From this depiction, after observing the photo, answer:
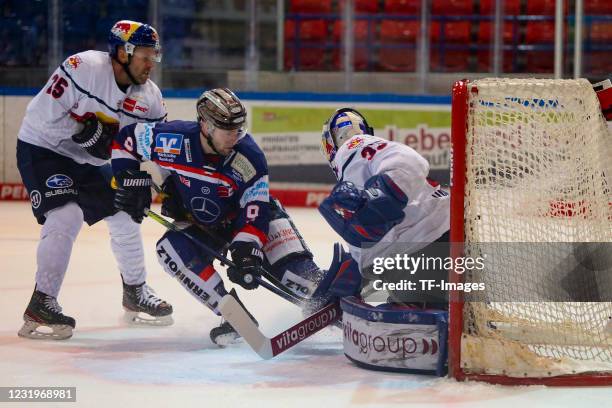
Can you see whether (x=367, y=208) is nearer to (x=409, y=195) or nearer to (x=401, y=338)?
(x=409, y=195)

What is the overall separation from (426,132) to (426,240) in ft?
13.3

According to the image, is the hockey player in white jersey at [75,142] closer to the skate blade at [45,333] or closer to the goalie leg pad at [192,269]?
the skate blade at [45,333]

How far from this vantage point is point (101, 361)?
3273 mm

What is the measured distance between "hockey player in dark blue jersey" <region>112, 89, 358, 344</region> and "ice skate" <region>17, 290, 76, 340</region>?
0.40m

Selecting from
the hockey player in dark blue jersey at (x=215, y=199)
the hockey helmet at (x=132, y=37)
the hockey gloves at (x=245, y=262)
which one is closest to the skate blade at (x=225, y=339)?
the hockey player in dark blue jersey at (x=215, y=199)

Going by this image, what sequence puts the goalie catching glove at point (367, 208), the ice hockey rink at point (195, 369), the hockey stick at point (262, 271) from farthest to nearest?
the hockey stick at point (262, 271) → the goalie catching glove at point (367, 208) → the ice hockey rink at point (195, 369)

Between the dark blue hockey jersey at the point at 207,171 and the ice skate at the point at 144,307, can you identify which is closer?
the dark blue hockey jersey at the point at 207,171

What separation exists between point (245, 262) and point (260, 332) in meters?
0.24

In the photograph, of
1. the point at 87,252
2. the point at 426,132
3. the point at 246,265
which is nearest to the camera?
the point at 246,265

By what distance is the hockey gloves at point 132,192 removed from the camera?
358cm

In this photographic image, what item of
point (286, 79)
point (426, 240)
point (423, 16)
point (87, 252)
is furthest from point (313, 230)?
point (426, 240)

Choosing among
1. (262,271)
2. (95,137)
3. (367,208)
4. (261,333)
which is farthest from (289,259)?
(95,137)

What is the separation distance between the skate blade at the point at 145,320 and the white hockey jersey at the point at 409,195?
941mm

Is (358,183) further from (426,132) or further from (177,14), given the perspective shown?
(177,14)
